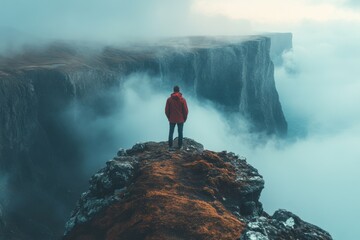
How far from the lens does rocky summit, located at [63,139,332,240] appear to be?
23.6 m

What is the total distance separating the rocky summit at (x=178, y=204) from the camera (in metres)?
23.6

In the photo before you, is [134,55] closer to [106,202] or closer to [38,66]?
[38,66]

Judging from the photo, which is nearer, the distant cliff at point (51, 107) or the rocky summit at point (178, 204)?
the rocky summit at point (178, 204)

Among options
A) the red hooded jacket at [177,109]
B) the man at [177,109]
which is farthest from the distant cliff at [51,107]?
the red hooded jacket at [177,109]

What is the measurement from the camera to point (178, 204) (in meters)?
25.9

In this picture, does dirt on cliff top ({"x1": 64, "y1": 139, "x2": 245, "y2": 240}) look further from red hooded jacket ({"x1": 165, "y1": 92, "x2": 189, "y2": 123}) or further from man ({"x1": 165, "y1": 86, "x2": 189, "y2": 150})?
red hooded jacket ({"x1": 165, "y1": 92, "x2": 189, "y2": 123})

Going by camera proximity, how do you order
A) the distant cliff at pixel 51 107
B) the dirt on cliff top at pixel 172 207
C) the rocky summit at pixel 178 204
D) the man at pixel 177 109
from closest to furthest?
the dirt on cliff top at pixel 172 207 → the rocky summit at pixel 178 204 → the man at pixel 177 109 → the distant cliff at pixel 51 107

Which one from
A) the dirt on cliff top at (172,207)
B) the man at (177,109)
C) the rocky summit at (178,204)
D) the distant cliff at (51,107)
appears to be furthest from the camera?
the distant cliff at (51,107)

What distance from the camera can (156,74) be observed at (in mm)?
135250

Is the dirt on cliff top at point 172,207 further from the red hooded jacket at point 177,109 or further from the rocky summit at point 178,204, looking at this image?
the red hooded jacket at point 177,109

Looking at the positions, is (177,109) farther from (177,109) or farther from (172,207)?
(172,207)

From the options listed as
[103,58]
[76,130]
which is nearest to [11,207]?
[76,130]

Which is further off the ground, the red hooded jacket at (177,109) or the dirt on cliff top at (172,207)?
Result: the red hooded jacket at (177,109)

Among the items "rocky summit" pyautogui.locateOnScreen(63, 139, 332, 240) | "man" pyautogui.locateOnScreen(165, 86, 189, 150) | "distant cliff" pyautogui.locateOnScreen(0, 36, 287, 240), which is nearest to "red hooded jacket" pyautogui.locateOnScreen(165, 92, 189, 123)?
"man" pyautogui.locateOnScreen(165, 86, 189, 150)
